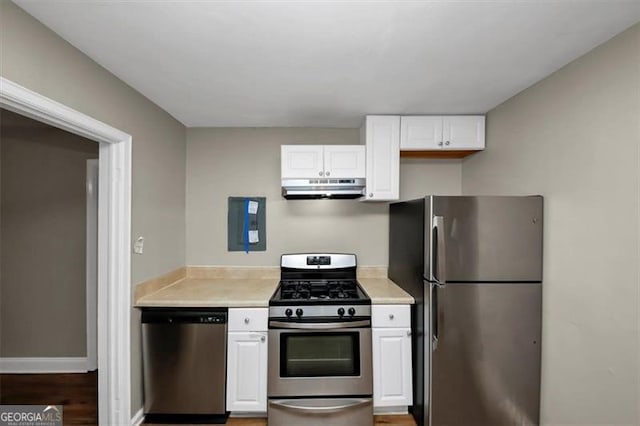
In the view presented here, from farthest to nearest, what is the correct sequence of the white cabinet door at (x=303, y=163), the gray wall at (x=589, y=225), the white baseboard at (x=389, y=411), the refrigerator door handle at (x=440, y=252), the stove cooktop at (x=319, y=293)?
the white cabinet door at (x=303, y=163)
the white baseboard at (x=389, y=411)
the stove cooktop at (x=319, y=293)
the refrigerator door handle at (x=440, y=252)
the gray wall at (x=589, y=225)

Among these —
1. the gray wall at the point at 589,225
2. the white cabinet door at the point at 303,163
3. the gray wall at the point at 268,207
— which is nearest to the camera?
the gray wall at the point at 589,225

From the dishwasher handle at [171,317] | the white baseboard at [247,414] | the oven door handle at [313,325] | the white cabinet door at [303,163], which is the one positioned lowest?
the white baseboard at [247,414]

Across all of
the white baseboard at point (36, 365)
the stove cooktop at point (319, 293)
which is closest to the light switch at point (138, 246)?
the stove cooktop at point (319, 293)

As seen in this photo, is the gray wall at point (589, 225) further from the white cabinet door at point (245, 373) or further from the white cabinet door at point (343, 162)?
the white cabinet door at point (245, 373)

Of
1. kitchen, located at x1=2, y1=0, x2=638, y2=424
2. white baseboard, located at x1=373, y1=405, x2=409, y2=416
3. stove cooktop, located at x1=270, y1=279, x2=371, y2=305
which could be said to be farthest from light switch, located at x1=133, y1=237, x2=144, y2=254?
white baseboard, located at x1=373, y1=405, x2=409, y2=416

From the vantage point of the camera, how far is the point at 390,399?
7.11 feet

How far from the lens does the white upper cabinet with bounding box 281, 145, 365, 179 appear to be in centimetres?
254

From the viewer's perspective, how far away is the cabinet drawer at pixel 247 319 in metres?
2.14

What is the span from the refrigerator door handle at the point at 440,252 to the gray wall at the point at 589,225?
67 centimetres

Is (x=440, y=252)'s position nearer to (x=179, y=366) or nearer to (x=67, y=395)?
(x=179, y=366)

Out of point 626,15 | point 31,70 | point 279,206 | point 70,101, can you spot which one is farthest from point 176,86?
point 626,15

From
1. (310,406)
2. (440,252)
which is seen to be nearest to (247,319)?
(310,406)

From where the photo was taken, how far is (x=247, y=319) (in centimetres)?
215

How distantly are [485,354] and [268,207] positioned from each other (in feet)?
7.17
